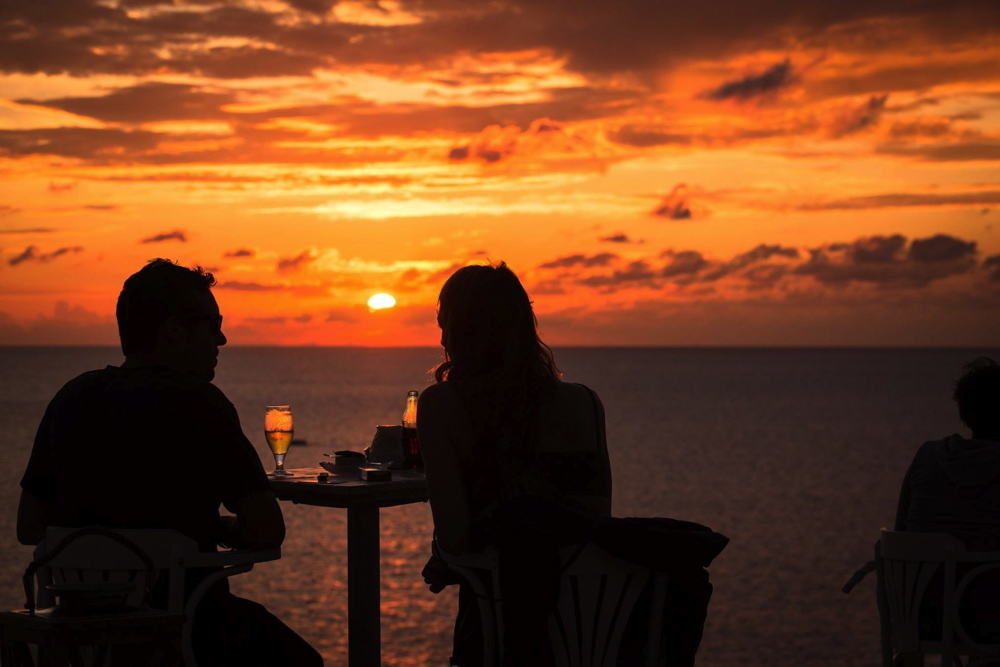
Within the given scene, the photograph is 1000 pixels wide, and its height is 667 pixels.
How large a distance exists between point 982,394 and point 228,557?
7.59 feet

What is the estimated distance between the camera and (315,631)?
17.8 meters

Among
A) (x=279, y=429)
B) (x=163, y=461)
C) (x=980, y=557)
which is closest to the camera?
(x=163, y=461)

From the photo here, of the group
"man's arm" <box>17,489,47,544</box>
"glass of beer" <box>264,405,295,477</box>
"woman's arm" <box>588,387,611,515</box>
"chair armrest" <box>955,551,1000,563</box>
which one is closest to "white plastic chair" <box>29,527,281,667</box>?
"man's arm" <box>17,489,47,544</box>

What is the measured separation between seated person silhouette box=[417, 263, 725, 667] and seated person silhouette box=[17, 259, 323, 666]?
455mm

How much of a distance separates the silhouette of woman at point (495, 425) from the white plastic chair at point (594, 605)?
0.12m

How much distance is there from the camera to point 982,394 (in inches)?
157

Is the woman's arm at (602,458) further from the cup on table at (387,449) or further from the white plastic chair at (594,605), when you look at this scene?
the cup on table at (387,449)

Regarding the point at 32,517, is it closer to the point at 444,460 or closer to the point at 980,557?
the point at 444,460

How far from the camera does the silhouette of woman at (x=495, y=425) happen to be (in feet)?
Result: 10.5

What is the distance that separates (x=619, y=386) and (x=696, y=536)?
98.0 m

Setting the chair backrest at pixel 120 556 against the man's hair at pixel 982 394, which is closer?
the chair backrest at pixel 120 556

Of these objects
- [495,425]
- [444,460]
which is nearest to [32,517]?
[444,460]

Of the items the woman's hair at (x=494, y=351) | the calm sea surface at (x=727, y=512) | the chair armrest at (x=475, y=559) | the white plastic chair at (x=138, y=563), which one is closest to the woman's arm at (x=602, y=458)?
the woman's hair at (x=494, y=351)

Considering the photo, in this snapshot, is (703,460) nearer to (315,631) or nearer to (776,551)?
(776,551)
